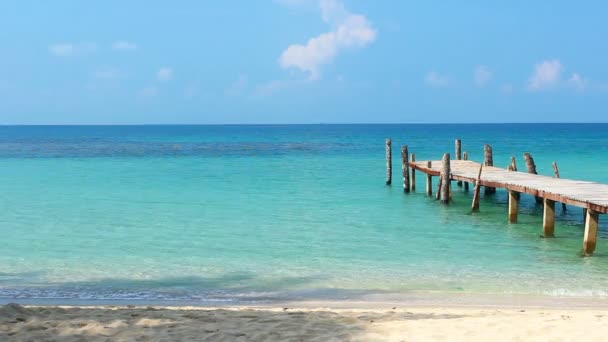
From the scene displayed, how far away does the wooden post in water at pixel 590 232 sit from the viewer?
51.5ft

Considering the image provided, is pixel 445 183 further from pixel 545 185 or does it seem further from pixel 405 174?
pixel 545 185

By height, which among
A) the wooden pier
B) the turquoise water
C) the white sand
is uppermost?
the wooden pier

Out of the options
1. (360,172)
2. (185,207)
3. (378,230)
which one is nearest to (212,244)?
(378,230)

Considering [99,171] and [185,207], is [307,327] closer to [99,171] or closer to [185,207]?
[185,207]

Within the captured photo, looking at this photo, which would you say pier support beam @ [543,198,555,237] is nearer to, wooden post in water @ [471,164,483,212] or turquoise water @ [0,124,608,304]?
turquoise water @ [0,124,608,304]

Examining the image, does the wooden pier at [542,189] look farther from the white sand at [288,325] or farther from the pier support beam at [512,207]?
the white sand at [288,325]

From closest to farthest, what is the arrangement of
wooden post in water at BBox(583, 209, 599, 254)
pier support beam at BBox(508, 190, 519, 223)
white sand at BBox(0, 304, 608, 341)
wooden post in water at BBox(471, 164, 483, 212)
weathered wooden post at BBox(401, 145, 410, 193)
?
white sand at BBox(0, 304, 608, 341) → wooden post in water at BBox(583, 209, 599, 254) → pier support beam at BBox(508, 190, 519, 223) → wooden post in water at BBox(471, 164, 483, 212) → weathered wooden post at BBox(401, 145, 410, 193)

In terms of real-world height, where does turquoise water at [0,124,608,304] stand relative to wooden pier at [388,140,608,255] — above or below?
below

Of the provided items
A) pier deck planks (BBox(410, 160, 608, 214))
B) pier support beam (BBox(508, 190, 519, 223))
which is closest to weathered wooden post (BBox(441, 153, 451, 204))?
pier deck planks (BBox(410, 160, 608, 214))

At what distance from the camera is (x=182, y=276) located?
13.6m

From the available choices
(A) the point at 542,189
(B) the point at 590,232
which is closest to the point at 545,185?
(A) the point at 542,189

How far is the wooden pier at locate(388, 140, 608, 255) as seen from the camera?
1578 centimetres

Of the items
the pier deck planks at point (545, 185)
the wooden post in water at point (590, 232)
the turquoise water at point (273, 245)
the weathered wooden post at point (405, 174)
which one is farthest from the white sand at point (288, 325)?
the weathered wooden post at point (405, 174)

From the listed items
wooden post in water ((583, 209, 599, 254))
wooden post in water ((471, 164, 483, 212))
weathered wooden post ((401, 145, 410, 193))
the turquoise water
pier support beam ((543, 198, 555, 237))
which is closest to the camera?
the turquoise water
